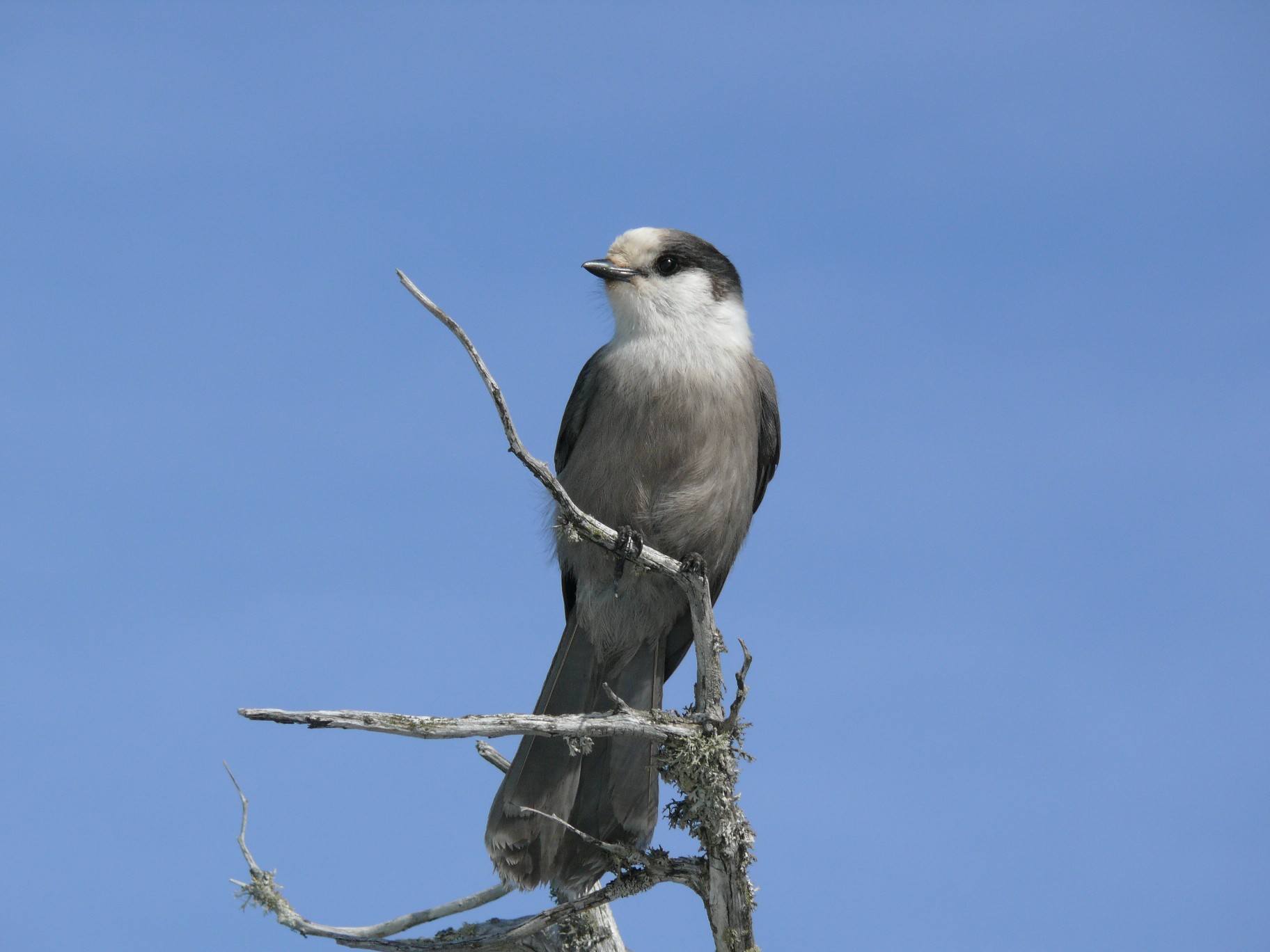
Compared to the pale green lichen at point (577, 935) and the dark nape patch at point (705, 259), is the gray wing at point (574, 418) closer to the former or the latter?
the dark nape patch at point (705, 259)

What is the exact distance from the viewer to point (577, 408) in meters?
4.42

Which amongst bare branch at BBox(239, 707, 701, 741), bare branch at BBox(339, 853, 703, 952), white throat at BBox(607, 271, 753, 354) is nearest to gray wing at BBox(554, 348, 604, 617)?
white throat at BBox(607, 271, 753, 354)

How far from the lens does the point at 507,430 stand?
334 cm

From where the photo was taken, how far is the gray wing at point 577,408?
4.35 m

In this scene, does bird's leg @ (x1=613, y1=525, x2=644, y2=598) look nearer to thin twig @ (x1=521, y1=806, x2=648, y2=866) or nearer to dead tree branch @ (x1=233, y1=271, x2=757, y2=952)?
dead tree branch @ (x1=233, y1=271, x2=757, y2=952)

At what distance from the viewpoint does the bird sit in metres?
3.97

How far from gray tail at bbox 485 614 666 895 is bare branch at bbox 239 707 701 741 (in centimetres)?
28

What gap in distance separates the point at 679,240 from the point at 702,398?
2.37 ft

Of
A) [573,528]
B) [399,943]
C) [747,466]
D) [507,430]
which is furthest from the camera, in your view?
[747,466]

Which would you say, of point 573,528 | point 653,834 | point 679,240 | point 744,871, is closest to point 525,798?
point 653,834

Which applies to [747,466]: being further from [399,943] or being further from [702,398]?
[399,943]

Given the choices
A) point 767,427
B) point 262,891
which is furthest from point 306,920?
point 767,427

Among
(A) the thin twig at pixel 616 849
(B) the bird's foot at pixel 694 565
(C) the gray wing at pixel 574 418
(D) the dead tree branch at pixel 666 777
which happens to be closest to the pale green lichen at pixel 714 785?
(D) the dead tree branch at pixel 666 777

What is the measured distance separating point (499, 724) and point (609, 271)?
1831mm
